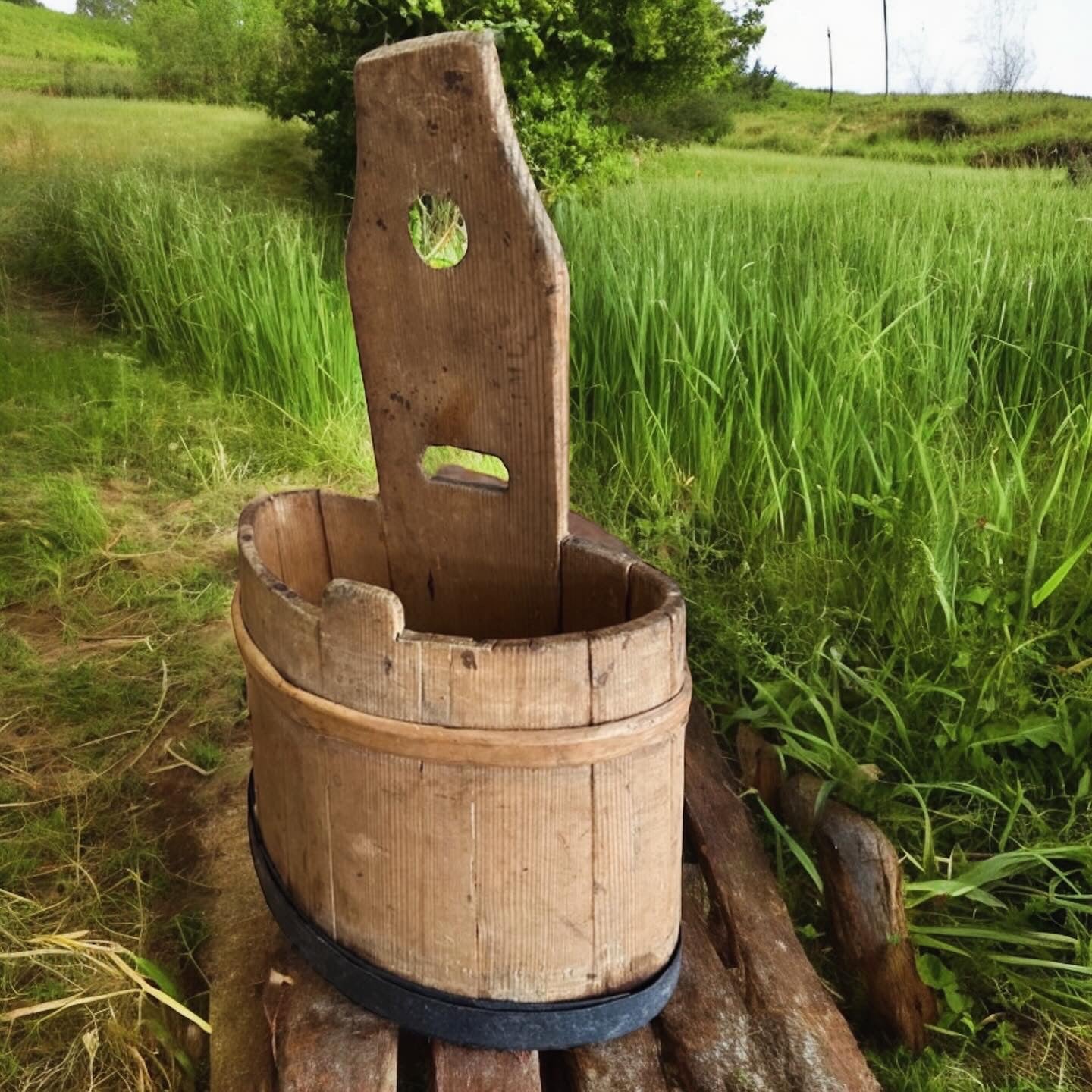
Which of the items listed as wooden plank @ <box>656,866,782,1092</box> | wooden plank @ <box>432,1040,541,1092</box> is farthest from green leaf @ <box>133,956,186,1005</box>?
wooden plank @ <box>656,866,782,1092</box>

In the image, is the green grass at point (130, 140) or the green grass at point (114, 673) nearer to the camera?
the green grass at point (114, 673)

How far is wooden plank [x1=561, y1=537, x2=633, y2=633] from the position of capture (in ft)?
3.71

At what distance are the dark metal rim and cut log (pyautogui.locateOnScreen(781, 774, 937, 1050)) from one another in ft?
1.44

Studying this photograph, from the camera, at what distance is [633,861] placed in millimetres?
1018

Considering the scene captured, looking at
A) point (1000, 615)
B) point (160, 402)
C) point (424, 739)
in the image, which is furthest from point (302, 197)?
point (424, 739)

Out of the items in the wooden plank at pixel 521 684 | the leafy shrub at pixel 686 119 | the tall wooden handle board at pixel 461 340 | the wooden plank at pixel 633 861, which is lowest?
the wooden plank at pixel 633 861

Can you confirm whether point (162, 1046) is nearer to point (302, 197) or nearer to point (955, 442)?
point (955, 442)

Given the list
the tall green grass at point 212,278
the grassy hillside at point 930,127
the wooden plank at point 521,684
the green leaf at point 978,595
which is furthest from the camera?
the grassy hillside at point 930,127

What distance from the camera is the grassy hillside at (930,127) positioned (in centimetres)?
378

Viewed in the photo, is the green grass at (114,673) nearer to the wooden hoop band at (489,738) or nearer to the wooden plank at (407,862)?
the wooden plank at (407,862)

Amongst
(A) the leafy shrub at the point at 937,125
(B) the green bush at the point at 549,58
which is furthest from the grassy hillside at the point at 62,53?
(A) the leafy shrub at the point at 937,125

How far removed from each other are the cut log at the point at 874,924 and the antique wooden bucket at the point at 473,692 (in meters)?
0.42

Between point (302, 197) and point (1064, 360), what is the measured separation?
3946 mm

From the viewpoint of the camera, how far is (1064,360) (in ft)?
8.17
